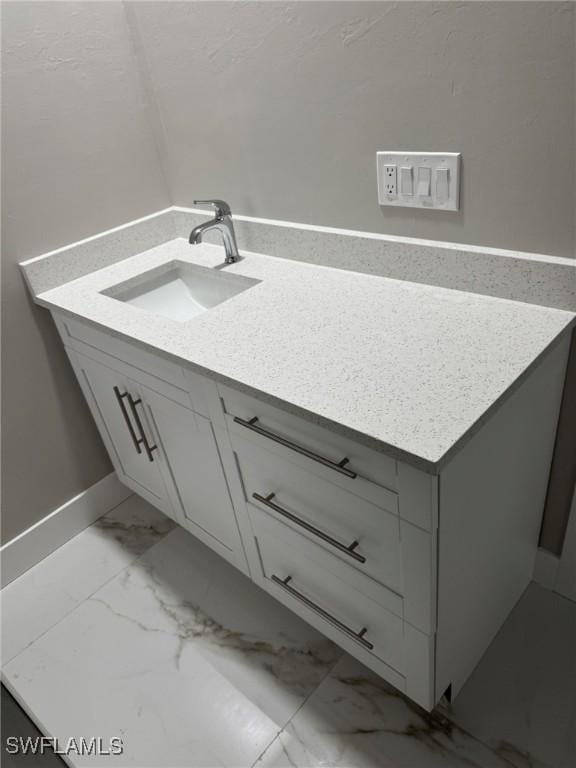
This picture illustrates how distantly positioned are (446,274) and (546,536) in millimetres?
765

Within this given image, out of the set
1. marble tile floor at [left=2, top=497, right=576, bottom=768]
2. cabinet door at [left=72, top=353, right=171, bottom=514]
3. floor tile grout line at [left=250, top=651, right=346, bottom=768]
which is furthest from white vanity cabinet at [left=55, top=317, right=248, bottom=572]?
floor tile grout line at [left=250, top=651, right=346, bottom=768]

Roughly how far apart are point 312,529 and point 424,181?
78cm

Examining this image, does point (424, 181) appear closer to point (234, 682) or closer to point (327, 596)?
point (327, 596)

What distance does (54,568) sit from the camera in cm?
189

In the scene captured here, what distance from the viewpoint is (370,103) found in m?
1.20

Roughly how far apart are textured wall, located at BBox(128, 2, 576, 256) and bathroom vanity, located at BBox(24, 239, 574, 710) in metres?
0.19

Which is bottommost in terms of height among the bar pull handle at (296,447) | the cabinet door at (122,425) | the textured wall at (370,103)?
the cabinet door at (122,425)

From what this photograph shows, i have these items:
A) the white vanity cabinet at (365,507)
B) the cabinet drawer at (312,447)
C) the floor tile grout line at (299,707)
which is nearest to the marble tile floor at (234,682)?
the floor tile grout line at (299,707)

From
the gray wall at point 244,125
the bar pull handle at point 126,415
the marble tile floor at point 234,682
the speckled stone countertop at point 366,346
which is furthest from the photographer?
the bar pull handle at point 126,415

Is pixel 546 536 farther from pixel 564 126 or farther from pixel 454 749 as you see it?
pixel 564 126

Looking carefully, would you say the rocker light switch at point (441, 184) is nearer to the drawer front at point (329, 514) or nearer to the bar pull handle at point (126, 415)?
the drawer front at point (329, 514)

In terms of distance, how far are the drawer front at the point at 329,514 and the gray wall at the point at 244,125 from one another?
2.04ft

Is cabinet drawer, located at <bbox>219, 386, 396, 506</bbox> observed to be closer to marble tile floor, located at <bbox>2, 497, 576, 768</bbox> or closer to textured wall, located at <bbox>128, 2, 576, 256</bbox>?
textured wall, located at <bbox>128, 2, 576, 256</bbox>

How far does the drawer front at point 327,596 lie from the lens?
1144 millimetres
